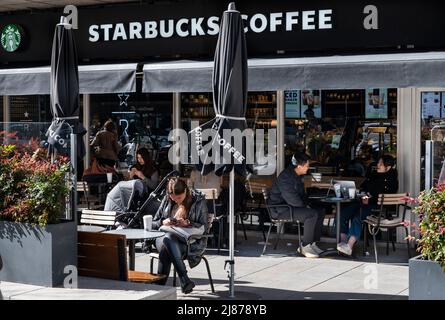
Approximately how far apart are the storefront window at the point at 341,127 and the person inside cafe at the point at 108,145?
332 cm

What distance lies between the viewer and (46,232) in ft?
22.8

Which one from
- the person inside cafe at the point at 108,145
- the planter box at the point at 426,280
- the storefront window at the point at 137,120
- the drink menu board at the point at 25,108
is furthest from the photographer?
the drink menu board at the point at 25,108

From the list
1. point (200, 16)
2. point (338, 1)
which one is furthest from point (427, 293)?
point (200, 16)

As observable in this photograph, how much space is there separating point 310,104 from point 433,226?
19.6 ft

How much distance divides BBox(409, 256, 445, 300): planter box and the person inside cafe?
8.45 metres

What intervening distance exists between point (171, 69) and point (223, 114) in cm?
303

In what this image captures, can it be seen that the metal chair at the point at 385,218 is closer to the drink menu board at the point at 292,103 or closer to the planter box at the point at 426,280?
the drink menu board at the point at 292,103

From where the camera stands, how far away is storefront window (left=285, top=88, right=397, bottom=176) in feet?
37.0

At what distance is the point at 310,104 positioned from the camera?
38.7 feet

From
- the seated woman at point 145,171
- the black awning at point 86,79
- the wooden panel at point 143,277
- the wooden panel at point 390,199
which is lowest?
the wooden panel at point 143,277

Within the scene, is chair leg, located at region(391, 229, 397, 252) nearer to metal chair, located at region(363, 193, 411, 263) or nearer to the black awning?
metal chair, located at region(363, 193, 411, 263)

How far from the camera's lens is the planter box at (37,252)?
695cm

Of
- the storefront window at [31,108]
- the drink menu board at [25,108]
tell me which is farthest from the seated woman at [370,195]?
the drink menu board at [25,108]

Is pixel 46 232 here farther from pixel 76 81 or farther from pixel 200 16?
pixel 200 16
